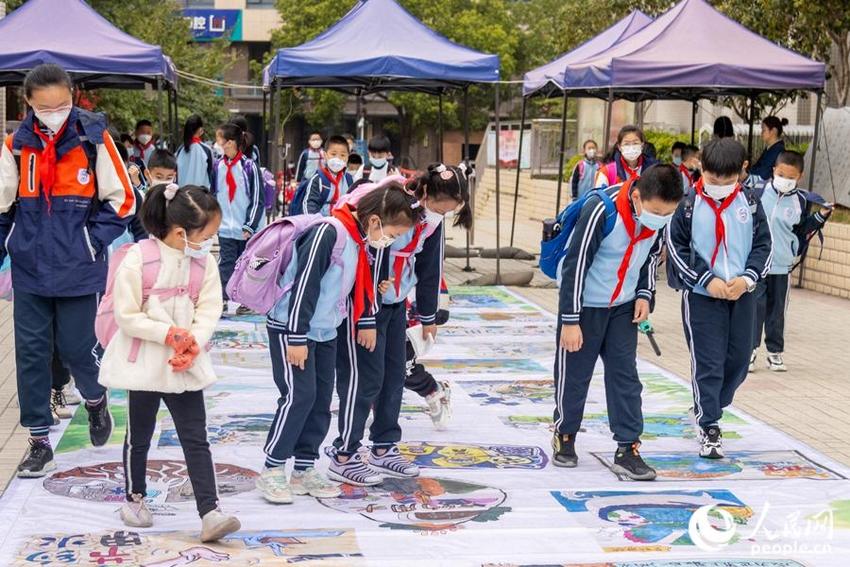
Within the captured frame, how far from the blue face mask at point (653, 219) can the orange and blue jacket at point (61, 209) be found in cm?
248

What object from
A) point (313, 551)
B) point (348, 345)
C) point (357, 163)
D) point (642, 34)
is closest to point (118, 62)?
point (357, 163)

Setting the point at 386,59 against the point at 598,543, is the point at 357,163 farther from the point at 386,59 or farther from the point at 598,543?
the point at 598,543

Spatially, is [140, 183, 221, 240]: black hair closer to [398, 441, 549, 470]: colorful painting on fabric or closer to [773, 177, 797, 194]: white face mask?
[398, 441, 549, 470]: colorful painting on fabric

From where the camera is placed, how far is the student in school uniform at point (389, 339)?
6105 mm

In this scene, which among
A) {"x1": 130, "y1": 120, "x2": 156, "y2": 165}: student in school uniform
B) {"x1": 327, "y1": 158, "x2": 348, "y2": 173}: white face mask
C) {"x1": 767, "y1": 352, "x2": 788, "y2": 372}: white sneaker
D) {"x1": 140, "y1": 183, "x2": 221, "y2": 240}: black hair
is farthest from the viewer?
{"x1": 130, "y1": 120, "x2": 156, "y2": 165}: student in school uniform

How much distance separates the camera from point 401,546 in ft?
17.5

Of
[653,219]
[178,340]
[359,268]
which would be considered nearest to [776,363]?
[653,219]

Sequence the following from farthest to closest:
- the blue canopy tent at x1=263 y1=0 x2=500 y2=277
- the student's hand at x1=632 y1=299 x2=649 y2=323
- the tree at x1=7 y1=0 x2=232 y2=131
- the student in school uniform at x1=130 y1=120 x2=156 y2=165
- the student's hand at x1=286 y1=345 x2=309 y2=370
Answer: the tree at x1=7 y1=0 x2=232 y2=131 → the blue canopy tent at x1=263 y1=0 x2=500 y2=277 → the student in school uniform at x1=130 y1=120 x2=156 y2=165 → the student's hand at x1=632 y1=299 x2=649 y2=323 → the student's hand at x1=286 y1=345 x2=309 y2=370

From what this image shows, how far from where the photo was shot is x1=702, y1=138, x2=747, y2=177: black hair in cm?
667

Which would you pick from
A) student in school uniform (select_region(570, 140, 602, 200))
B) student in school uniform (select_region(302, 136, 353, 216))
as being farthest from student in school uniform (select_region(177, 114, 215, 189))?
student in school uniform (select_region(570, 140, 602, 200))

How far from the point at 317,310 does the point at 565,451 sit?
168 centimetres

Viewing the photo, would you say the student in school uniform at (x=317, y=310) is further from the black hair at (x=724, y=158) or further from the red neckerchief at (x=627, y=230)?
the black hair at (x=724, y=158)

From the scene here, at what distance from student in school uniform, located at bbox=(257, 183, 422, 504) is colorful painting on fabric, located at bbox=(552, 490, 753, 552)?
3.82ft

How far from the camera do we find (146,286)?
17.3ft
